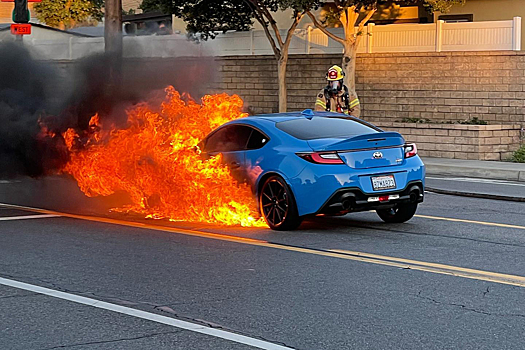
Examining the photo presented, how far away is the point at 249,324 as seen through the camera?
6430mm

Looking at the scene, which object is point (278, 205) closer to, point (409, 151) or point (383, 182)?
point (383, 182)

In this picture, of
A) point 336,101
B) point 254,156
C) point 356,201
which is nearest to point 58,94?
point 336,101

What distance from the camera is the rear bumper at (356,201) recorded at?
10.2 meters

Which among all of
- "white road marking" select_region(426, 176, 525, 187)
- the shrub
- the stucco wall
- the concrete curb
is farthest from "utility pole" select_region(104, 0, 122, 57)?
the shrub

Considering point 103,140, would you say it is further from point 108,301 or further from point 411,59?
point 411,59

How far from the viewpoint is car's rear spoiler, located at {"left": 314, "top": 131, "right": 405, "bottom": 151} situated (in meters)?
10.4

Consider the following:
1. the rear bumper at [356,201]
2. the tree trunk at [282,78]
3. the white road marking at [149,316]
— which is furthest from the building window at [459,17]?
the white road marking at [149,316]

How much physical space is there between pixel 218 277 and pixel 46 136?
24.9 ft

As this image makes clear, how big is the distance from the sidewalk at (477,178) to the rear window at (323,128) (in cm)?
400

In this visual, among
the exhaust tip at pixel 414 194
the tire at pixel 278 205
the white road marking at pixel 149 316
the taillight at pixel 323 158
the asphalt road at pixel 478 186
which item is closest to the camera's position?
the white road marking at pixel 149 316

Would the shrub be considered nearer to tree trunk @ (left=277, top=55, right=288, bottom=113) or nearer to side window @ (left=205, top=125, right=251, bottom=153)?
tree trunk @ (left=277, top=55, right=288, bottom=113)

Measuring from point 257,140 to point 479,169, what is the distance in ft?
29.0

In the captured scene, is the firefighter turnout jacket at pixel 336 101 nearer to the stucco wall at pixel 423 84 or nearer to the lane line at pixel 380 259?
the stucco wall at pixel 423 84

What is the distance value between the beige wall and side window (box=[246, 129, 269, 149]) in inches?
684
